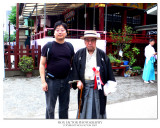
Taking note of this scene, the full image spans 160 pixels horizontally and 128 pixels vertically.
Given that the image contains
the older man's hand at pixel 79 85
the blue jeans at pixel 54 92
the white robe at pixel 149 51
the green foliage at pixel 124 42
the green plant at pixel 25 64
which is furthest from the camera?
the green foliage at pixel 124 42

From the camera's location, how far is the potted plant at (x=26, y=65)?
838 cm

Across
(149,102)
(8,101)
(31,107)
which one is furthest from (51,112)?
(149,102)

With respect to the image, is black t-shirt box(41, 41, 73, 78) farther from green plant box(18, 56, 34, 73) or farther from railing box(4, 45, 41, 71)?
railing box(4, 45, 41, 71)

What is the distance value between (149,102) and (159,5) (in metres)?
2.70

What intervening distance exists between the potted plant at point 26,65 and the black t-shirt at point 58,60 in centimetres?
575

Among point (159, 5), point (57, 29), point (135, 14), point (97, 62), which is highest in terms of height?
point (135, 14)

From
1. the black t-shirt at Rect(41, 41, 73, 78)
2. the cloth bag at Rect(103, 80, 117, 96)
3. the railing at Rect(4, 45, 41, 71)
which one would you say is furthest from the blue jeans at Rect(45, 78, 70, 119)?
the railing at Rect(4, 45, 41, 71)

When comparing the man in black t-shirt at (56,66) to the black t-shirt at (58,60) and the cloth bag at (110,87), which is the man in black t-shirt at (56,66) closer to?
the black t-shirt at (58,60)

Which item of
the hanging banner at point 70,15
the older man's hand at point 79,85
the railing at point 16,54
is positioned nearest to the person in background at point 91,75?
the older man's hand at point 79,85

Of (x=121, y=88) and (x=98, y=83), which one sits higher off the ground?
(x=98, y=83)

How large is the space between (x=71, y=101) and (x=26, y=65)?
4050 millimetres

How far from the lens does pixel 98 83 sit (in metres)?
2.82

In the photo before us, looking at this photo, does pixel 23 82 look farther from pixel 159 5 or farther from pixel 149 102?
pixel 159 5

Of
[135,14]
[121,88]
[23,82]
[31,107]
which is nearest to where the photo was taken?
[31,107]
